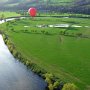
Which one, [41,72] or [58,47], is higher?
[41,72]

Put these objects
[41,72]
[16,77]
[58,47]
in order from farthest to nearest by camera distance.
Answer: [58,47]
[41,72]
[16,77]

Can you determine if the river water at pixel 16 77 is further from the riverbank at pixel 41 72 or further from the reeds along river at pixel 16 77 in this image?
the riverbank at pixel 41 72

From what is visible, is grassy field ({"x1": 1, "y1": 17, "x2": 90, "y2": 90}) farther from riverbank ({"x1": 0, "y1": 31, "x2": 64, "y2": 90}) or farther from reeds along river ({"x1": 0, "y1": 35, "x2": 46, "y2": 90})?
reeds along river ({"x1": 0, "y1": 35, "x2": 46, "y2": 90})

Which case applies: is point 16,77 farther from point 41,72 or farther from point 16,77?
point 41,72

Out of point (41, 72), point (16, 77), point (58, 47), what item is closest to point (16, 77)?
point (16, 77)

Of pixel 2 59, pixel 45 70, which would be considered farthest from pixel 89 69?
pixel 2 59

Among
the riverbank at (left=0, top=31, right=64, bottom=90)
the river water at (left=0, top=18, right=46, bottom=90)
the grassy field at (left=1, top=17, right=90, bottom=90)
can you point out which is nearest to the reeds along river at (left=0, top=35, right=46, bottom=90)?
the river water at (left=0, top=18, right=46, bottom=90)

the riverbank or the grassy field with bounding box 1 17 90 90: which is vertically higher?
the riverbank

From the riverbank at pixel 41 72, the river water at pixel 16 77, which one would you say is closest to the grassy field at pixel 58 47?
the riverbank at pixel 41 72
